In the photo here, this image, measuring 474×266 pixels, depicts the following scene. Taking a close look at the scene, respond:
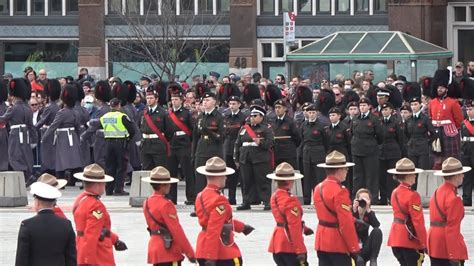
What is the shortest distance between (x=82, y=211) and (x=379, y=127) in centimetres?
1069

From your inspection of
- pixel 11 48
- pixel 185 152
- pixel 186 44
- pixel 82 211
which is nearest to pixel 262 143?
pixel 185 152

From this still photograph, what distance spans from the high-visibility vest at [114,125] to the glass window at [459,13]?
2153 centimetres

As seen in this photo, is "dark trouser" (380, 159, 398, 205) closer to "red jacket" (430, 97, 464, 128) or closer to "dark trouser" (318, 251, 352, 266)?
"red jacket" (430, 97, 464, 128)

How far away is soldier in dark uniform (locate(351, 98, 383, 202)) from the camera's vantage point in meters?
26.2

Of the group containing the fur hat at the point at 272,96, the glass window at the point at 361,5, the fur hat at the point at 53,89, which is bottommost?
the fur hat at the point at 272,96

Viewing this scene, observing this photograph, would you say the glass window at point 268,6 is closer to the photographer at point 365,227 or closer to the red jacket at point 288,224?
the photographer at point 365,227

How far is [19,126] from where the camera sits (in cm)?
2959

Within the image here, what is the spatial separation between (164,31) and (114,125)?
66.9 feet

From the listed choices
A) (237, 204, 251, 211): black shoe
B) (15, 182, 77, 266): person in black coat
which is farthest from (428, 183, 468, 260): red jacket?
(237, 204, 251, 211): black shoe

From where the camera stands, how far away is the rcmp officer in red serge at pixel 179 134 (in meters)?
26.3

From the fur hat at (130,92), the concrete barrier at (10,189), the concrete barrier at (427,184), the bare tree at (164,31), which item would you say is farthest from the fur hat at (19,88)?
the bare tree at (164,31)

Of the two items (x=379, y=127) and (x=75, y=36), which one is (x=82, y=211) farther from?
(x=75, y=36)

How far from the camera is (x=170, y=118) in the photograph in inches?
1035

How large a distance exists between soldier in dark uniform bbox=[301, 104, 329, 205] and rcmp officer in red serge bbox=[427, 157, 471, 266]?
904 cm
